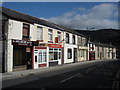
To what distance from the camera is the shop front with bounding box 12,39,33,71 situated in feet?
58.9

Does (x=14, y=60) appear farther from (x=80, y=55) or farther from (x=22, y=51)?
(x=80, y=55)

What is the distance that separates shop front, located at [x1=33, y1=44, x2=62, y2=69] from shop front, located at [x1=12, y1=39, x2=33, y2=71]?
1076mm

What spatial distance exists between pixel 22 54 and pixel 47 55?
5252mm

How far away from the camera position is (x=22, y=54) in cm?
1919

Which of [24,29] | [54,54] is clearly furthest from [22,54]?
[54,54]

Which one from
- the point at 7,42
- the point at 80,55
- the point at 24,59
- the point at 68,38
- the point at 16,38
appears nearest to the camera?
the point at 7,42

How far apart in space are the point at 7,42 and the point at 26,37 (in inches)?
128

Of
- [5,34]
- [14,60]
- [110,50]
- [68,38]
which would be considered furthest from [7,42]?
[110,50]

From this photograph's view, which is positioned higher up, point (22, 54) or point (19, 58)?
point (22, 54)

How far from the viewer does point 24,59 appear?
19.5m

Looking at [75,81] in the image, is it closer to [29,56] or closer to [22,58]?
[22,58]

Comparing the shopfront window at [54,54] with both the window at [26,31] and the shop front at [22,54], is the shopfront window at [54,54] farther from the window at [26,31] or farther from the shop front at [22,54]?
the window at [26,31]

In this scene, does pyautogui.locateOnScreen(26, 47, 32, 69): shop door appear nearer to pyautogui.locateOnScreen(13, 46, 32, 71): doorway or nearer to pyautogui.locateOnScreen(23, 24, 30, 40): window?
pyautogui.locateOnScreen(13, 46, 32, 71): doorway

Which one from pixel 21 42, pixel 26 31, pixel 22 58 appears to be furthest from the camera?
pixel 26 31
